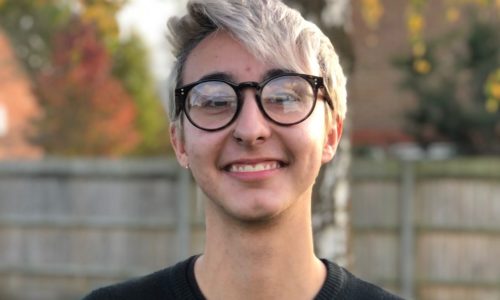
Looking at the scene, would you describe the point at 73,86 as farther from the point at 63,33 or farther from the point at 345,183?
the point at 345,183

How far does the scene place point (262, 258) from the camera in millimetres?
2275

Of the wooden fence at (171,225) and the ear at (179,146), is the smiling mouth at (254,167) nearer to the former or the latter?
the ear at (179,146)

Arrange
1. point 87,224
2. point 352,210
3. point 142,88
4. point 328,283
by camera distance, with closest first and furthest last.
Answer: point 328,283 → point 352,210 → point 87,224 → point 142,88

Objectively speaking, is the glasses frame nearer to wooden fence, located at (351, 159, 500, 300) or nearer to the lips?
the lips

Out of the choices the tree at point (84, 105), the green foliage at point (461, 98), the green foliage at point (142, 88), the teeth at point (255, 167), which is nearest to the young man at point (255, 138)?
the teeth at point (255, 167)

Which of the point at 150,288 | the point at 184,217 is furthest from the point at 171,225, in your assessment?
the point at 150,288

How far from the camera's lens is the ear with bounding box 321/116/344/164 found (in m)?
2.37

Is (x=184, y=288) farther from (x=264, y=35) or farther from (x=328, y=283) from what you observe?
(x=264, y=35)

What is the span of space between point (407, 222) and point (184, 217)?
1.97 m

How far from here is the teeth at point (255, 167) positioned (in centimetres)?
219

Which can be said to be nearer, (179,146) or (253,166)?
(253,166)

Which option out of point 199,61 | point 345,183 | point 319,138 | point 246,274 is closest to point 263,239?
point 246,274

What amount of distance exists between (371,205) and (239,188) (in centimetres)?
713

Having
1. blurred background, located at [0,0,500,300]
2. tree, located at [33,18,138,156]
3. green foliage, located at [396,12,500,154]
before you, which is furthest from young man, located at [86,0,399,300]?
tree, located at [33,18,138,156]
